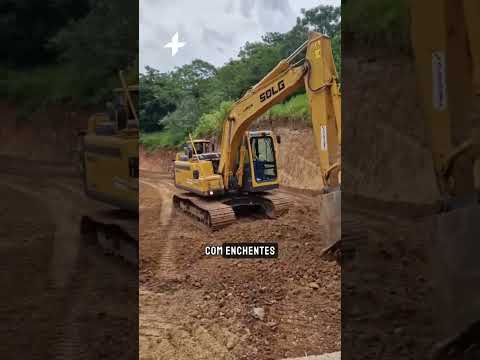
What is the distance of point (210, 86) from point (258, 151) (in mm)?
801

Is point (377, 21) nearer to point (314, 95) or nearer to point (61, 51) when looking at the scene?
point (314, 95)

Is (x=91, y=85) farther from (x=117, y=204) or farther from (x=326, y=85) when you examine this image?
(x=326, y=85)

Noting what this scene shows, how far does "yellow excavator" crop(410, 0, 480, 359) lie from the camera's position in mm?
3955

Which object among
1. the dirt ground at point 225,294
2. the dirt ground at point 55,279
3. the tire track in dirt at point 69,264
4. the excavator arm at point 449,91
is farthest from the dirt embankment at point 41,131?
Result: the excavator arm at point 449,91

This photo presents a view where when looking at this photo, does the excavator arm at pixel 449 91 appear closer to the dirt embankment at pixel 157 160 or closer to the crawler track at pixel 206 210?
the crawler track at pixel 206 210

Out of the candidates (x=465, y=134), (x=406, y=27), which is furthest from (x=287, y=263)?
(x=406, y=27)

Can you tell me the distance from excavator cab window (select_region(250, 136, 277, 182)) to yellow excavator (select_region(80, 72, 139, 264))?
1.15 m

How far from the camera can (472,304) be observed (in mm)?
4051

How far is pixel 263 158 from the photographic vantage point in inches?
174

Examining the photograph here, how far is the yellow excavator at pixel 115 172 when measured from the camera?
13.3 ft

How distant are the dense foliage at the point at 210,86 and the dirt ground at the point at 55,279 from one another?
0.98 m

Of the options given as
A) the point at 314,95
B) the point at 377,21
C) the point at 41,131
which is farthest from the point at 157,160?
the point at 377,21

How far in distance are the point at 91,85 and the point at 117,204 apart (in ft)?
3.71

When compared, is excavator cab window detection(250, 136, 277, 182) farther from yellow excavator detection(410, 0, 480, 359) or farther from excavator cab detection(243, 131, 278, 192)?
yellow excavator detection(410, 0, 480, 359)
